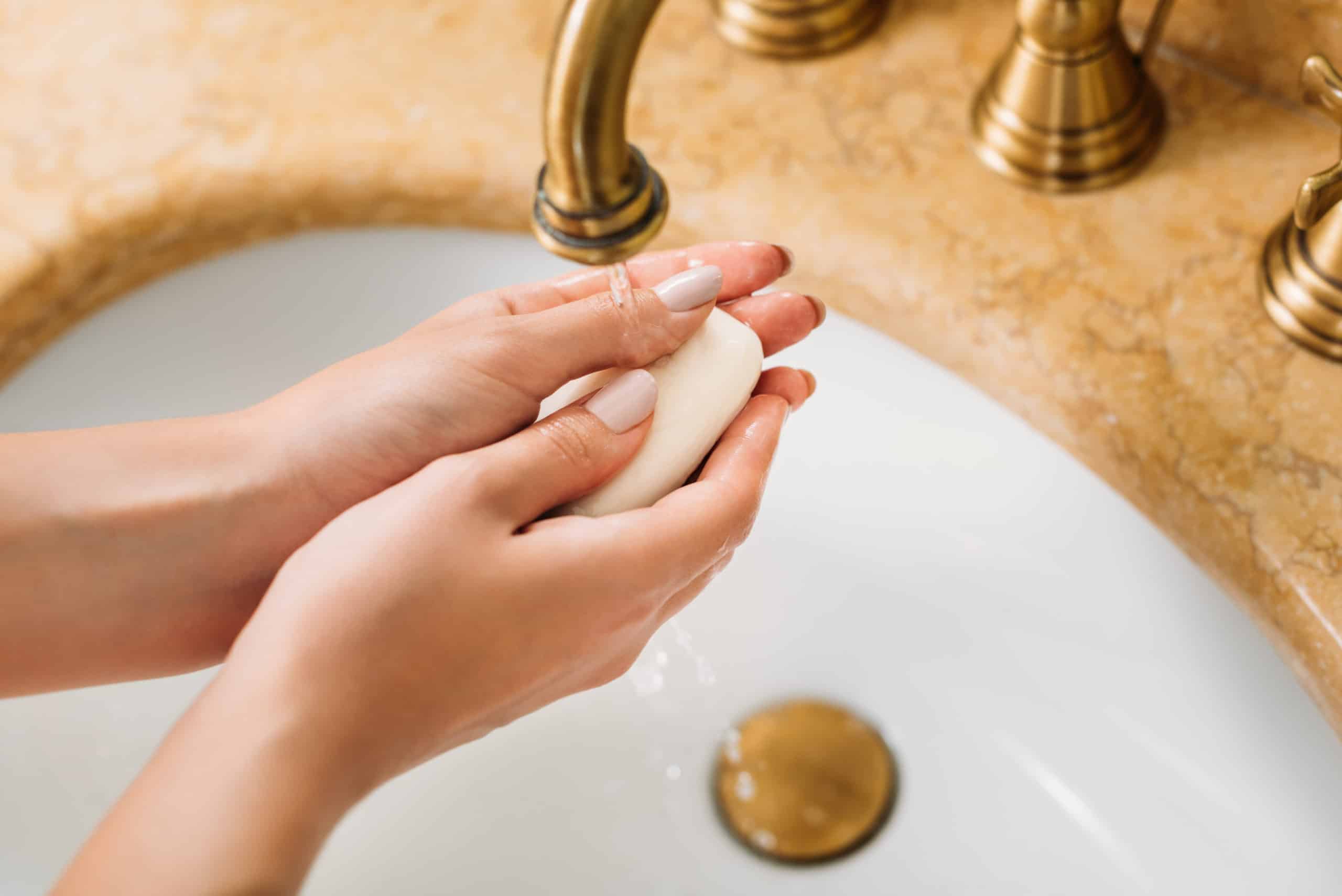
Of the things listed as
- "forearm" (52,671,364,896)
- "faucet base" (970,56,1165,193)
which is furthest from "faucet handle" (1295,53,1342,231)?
"forearm" (52,671,364,896)

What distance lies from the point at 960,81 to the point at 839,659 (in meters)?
0.28

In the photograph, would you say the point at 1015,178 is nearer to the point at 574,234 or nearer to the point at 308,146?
the point at 574,234

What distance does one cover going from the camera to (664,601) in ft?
1.35

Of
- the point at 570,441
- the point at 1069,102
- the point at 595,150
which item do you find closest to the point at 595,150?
the point at 595,150

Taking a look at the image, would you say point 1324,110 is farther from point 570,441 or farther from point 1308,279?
point 570,441

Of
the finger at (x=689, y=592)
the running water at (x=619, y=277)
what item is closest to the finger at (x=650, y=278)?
the running water at (x=619, y=277)

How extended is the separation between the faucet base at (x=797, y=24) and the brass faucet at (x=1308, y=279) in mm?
225

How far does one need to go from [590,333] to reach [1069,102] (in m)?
0.22

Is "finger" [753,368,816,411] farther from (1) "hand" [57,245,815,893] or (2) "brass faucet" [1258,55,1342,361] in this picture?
(2) "brass faucet" [1258,55,1342,361]

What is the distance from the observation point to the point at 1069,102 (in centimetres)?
47

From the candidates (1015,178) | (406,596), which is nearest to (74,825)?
(406,596)

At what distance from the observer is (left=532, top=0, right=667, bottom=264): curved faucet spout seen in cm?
35

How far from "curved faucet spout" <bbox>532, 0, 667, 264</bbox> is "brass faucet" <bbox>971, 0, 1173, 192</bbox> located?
0.56 feet

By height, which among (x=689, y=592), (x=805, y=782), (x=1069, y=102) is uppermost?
(x=1069, y=102)
